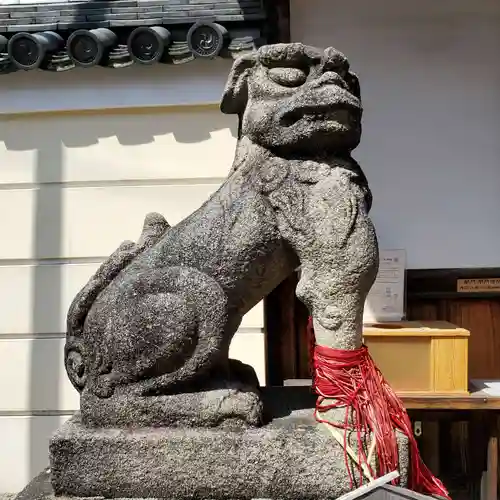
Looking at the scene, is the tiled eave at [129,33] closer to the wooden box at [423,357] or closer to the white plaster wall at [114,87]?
the white plaster wall at [114,87]

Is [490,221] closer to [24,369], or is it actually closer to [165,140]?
[165,140]

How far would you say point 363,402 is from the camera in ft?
5.14

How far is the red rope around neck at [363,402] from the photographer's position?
1.54m

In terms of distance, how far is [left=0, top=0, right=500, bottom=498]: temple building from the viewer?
3.40m

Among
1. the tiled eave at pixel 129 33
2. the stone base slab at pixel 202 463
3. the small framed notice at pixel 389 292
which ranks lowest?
the stone base slab at pixel 202 463

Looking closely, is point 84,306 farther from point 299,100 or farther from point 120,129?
point 120,129

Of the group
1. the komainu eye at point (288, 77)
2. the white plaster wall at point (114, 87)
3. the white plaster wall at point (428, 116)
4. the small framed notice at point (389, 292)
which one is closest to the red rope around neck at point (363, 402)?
the komainu eye at point (288, 77)

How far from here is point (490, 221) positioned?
3.39m

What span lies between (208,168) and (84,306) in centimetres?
184

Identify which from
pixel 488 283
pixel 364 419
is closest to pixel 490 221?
pixel 488 283

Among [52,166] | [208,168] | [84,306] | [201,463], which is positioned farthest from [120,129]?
[201,463]

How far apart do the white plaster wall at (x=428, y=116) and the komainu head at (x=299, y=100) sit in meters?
1.71

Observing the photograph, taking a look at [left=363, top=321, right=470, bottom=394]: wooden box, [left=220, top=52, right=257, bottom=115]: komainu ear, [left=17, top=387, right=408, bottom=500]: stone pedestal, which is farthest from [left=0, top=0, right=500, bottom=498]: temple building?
[left=17, top=387, right=408, bottom=500]: stone pedestal

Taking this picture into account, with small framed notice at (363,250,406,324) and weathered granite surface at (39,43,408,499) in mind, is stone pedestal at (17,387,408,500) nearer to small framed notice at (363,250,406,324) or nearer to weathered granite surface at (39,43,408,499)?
weathered granite surface at (39,43,408,499)
